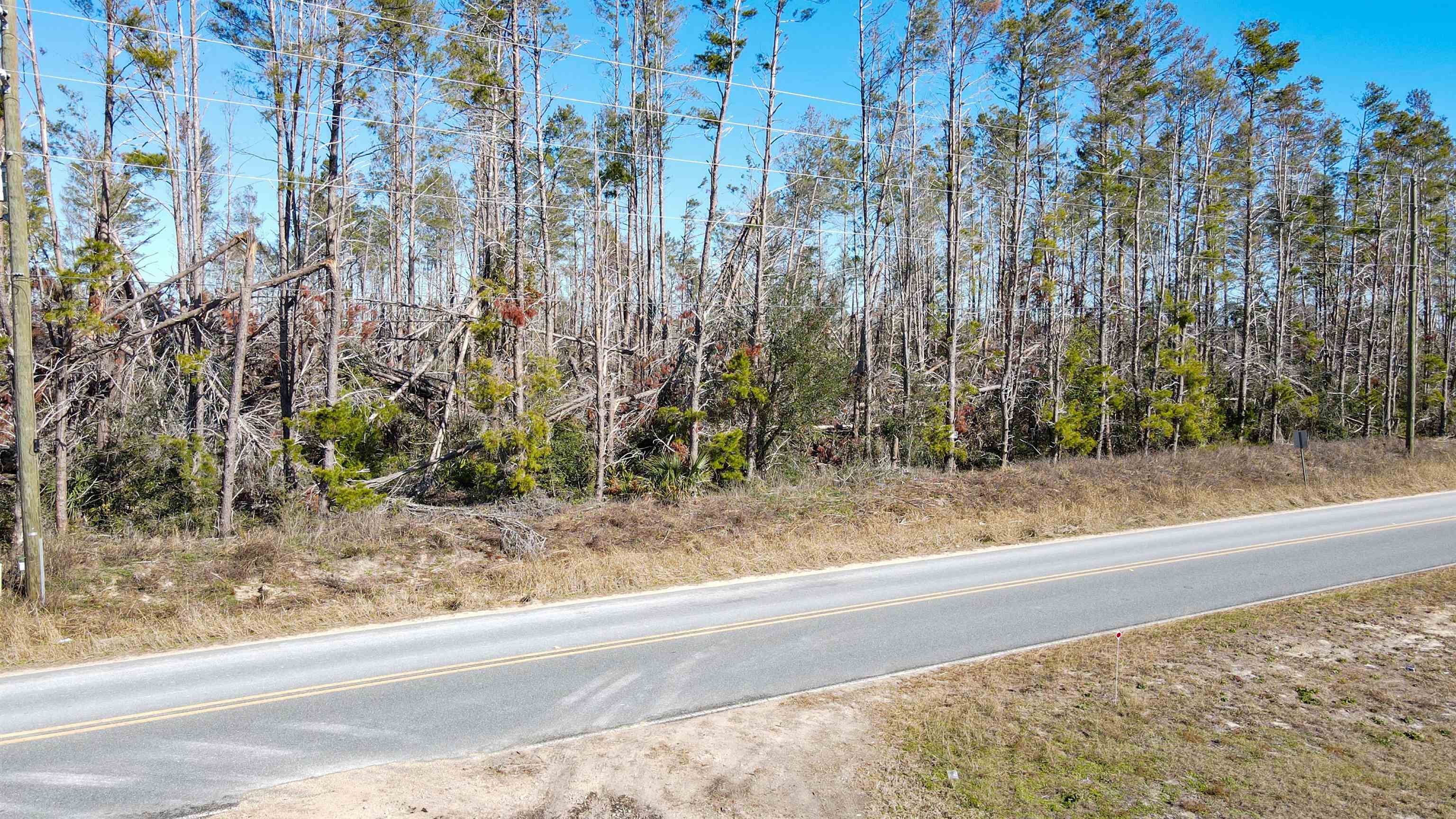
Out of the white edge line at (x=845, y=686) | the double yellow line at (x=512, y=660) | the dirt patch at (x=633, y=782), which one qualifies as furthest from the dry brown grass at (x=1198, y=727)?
the double yellow line at (x=512, y=660)

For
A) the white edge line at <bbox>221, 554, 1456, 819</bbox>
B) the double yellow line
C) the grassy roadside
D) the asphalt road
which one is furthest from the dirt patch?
the grassy roadside

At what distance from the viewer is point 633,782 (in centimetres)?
617

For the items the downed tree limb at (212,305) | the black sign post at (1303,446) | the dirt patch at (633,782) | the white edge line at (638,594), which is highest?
the downed tree limb at (212,305)

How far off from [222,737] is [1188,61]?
38.0 metres

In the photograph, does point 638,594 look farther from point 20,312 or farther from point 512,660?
point 20,312

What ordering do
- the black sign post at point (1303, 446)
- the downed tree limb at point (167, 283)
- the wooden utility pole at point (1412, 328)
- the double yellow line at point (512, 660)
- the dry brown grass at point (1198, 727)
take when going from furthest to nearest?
1. the wooden utility pole at point (1412, 328)
2. the black sign post at point (1303, 446)
3. the downed tree limb at point (167, 283)
4. the double yellow line at point (512, 660)
5. the dry brown grass at point (1198, 727)

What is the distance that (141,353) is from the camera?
17.2 meters

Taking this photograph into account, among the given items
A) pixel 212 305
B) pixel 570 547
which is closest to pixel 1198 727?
pixel 570 547

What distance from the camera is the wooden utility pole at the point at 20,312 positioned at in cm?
1051

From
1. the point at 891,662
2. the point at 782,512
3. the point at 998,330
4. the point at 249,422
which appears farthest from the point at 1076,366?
the point at 249,422

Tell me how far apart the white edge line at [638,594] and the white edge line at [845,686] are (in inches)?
179

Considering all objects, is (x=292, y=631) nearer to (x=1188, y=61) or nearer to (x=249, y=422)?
(x=249, y=422)

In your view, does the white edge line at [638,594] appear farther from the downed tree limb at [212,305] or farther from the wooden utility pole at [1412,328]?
the wooden utility pole at [1412,328]

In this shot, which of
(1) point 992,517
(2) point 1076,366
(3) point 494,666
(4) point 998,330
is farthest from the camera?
(4) point 998,330
